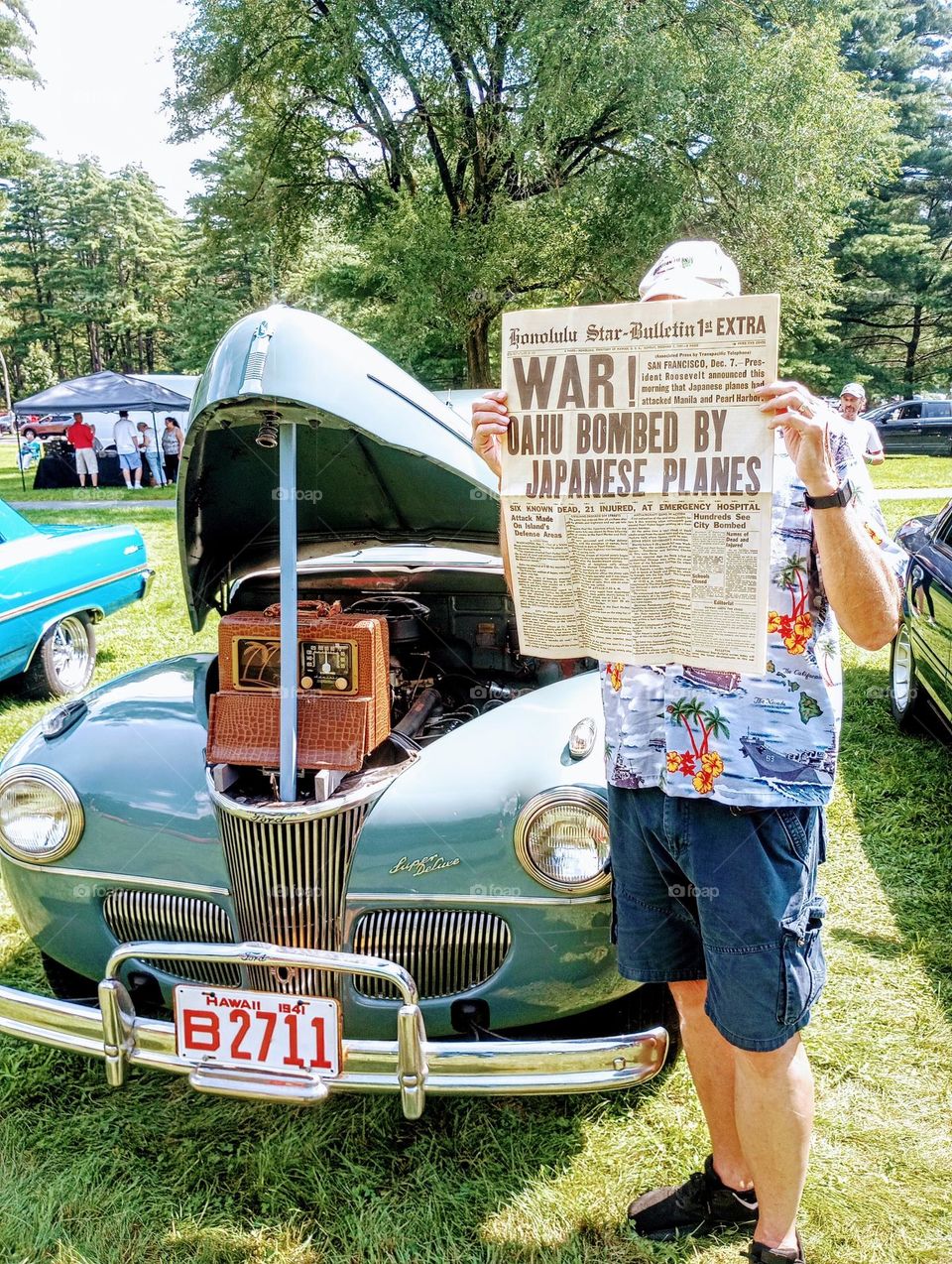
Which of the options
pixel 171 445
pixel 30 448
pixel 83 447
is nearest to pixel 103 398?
pixel 83 447

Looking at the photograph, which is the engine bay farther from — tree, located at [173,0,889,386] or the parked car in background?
the parked car in background

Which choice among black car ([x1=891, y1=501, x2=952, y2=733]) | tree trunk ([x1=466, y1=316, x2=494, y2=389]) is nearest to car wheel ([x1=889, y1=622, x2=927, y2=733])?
black car ([x1=891, y1=501, x2=952, y2=733])

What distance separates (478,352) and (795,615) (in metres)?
18.0

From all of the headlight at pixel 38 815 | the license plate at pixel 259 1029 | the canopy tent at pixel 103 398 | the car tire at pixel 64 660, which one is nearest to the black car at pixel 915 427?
the canopy tent at pixel 103 398

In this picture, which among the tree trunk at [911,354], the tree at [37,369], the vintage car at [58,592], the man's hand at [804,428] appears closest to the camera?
the man's hand at [804,428]

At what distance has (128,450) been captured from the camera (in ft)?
62.0

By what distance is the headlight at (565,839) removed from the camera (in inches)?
89.2

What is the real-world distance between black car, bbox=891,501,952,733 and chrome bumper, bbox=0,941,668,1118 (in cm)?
298

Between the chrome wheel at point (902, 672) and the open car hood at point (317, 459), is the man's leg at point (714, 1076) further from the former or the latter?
the chrome wheel at point (902, 672)

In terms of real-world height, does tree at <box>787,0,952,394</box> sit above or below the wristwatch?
above

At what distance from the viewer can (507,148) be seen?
16.7 meters

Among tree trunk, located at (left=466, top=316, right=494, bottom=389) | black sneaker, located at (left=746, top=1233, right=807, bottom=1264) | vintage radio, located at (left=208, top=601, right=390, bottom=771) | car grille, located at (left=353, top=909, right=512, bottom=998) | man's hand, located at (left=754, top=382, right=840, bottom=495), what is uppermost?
tree trunk, located at (left=466, top=316, right=494, bottom=389)

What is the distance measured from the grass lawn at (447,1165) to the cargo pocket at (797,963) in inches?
32.0

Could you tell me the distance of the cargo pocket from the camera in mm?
1761
